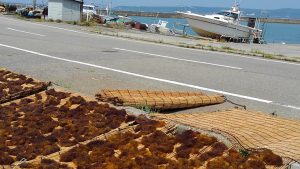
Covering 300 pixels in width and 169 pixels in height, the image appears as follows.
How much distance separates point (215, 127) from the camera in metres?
5.12

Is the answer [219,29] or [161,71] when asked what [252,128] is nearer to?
[161,71]

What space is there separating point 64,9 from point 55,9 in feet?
2.58

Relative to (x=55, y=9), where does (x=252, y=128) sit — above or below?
below

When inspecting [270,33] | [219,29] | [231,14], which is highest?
[231,14]

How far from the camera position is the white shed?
1283 inches

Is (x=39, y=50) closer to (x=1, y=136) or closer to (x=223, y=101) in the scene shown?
(x=223, y=101)

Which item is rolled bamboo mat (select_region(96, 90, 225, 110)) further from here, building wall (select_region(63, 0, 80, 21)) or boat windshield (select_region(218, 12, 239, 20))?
boat windshield (select_region(218, 12, 239, 20))

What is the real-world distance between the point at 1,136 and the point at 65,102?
1402mm

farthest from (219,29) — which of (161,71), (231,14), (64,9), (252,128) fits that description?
(252,128)

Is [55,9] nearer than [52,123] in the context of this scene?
No

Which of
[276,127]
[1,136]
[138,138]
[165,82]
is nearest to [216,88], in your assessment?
A: [165,82]

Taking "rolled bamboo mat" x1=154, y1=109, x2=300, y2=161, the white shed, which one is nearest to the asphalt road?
"rolled bamboo mat" x1=154, y1=109, x2=300, y2=161

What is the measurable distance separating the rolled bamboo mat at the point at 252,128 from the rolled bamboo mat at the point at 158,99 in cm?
51

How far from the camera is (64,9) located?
32656 mm
